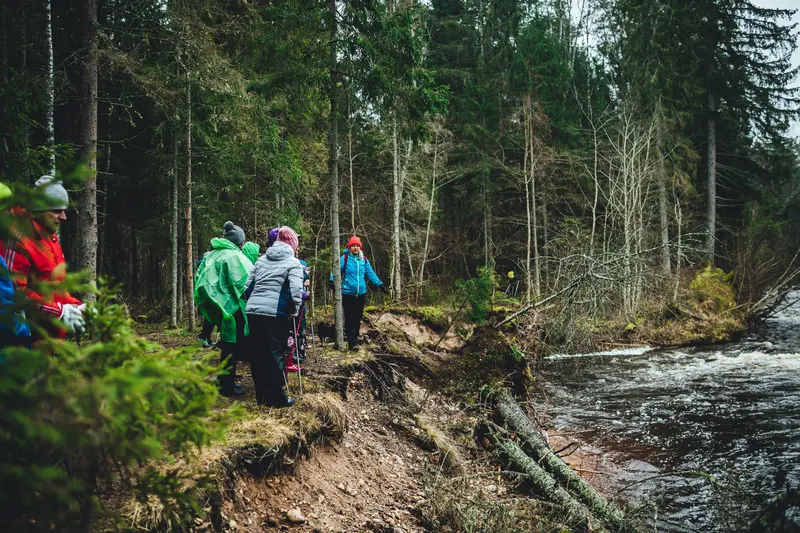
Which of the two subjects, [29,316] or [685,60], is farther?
[685,60]

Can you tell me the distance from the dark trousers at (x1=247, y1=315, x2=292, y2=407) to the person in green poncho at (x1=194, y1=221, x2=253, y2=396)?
1.34 feet

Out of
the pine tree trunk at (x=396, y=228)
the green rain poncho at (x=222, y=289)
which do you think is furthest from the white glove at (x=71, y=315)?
the pine tree trunk at (x=396, y=228)

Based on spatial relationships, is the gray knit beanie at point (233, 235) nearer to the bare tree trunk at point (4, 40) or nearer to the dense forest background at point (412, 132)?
the dense forest background at point (412, 132)

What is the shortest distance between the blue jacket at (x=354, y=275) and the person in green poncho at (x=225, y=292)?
3.06 metres

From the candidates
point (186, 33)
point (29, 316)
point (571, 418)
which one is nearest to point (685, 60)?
point (571, 418)

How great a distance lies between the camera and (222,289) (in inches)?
212

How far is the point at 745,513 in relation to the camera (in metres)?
4.76

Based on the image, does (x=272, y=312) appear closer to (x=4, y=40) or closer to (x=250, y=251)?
(x=250, y=251)

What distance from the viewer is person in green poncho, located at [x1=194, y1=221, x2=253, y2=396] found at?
17.5 ft

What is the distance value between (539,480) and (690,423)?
13.5 feet

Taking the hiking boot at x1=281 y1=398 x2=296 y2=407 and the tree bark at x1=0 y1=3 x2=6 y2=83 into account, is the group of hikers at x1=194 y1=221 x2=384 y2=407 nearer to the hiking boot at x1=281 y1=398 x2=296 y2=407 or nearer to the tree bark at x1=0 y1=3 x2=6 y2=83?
the hiking boot at x1=281 y1=398 x2=296 y2=407

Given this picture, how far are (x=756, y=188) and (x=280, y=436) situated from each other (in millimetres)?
31930

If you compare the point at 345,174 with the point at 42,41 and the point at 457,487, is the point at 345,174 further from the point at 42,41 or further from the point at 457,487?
the point at 457,487

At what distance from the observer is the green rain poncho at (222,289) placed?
17.5 feet
